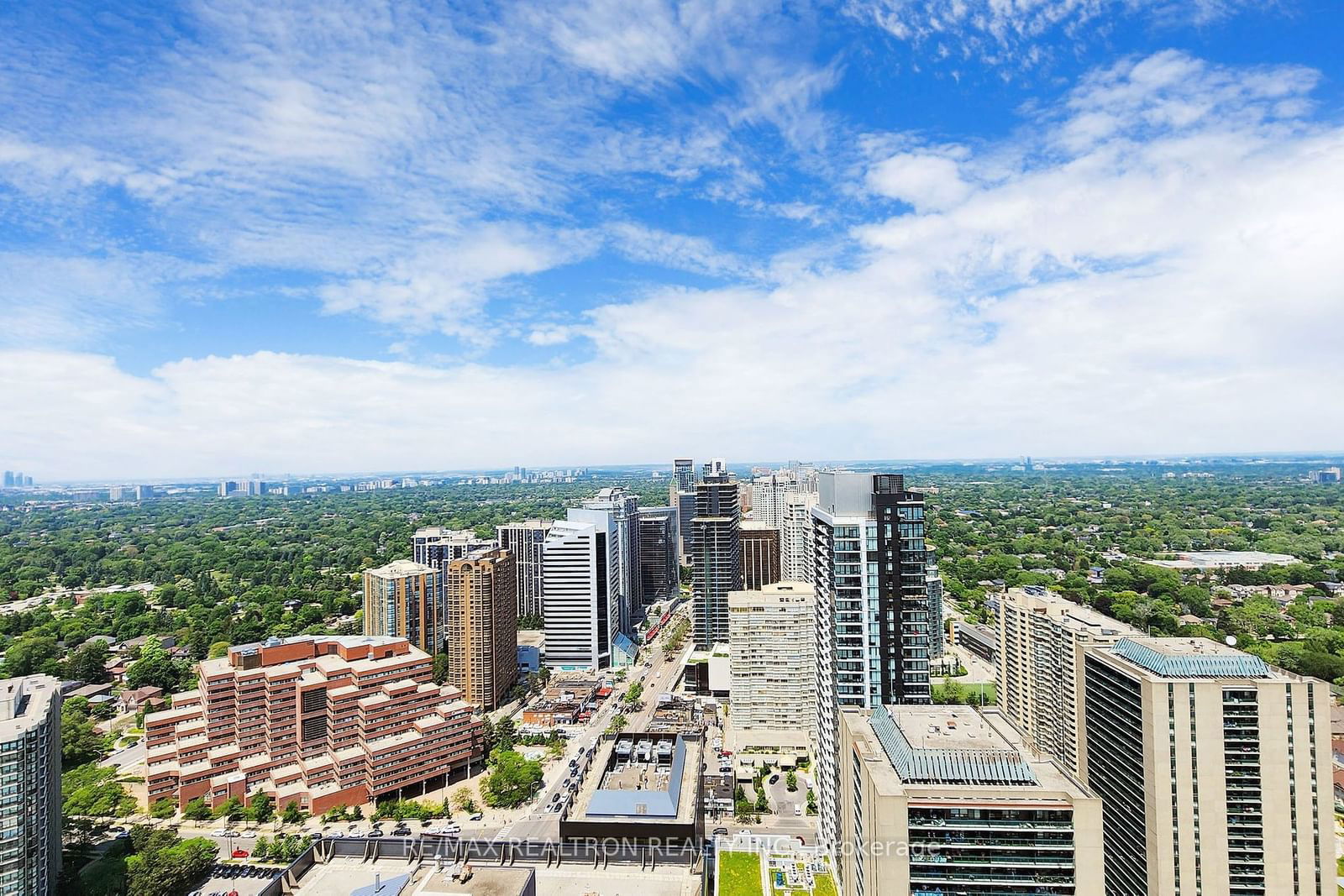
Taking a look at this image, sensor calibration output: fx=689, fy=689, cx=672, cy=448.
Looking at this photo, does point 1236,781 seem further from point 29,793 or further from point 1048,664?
point 29,793

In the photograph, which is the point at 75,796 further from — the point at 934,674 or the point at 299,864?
the point at 934,674

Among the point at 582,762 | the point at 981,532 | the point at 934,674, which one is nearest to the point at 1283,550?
the point at 981,532

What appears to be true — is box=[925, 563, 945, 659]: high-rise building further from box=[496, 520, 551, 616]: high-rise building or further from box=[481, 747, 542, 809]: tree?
box=[496, 520, 551, 616]: high-rise building

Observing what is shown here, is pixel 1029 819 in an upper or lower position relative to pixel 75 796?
upper

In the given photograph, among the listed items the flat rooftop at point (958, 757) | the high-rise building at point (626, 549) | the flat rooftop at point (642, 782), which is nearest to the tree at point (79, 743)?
the flat rooftop at point (642, 782)

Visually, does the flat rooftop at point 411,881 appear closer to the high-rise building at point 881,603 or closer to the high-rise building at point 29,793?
the high-rise building at point 29,793
